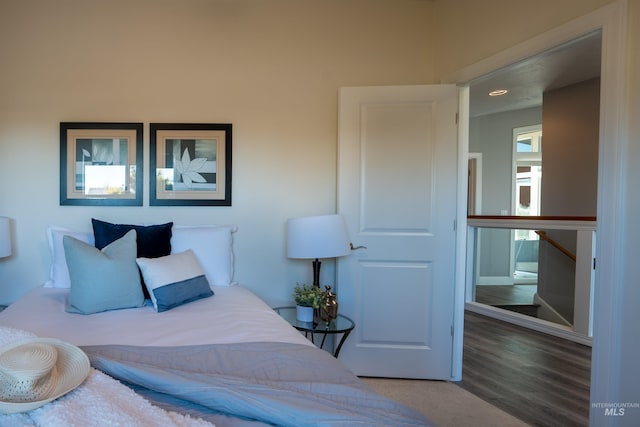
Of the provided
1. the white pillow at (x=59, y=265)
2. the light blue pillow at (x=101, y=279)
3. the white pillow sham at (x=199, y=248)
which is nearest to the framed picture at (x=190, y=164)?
the white pillow sham at (x=199, y=248)

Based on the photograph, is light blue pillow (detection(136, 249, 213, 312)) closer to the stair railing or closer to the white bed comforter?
the white bed comforter

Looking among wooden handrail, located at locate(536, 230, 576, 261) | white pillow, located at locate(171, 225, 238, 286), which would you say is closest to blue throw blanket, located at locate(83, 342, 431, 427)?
white pillow, located at locate(171, 225, 238, 286)

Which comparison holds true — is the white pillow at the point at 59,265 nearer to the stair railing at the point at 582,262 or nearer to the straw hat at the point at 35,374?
the straw hat at the point at 35,374

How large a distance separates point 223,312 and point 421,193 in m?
1.58

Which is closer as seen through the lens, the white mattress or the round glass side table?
the white mattress

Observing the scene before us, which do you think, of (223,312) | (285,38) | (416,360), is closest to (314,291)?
(223,312)

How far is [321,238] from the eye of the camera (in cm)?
230

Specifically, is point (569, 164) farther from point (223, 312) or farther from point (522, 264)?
point (223, 312)

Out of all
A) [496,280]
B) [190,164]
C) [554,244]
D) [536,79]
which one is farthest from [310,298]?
[536,79]

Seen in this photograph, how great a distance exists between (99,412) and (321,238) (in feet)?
5.26

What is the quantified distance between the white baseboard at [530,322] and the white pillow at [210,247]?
328 cm

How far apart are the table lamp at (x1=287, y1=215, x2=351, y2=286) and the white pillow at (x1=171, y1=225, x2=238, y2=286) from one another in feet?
1.58

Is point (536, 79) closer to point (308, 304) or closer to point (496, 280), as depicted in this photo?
point (496, 280)

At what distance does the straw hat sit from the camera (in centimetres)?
82
